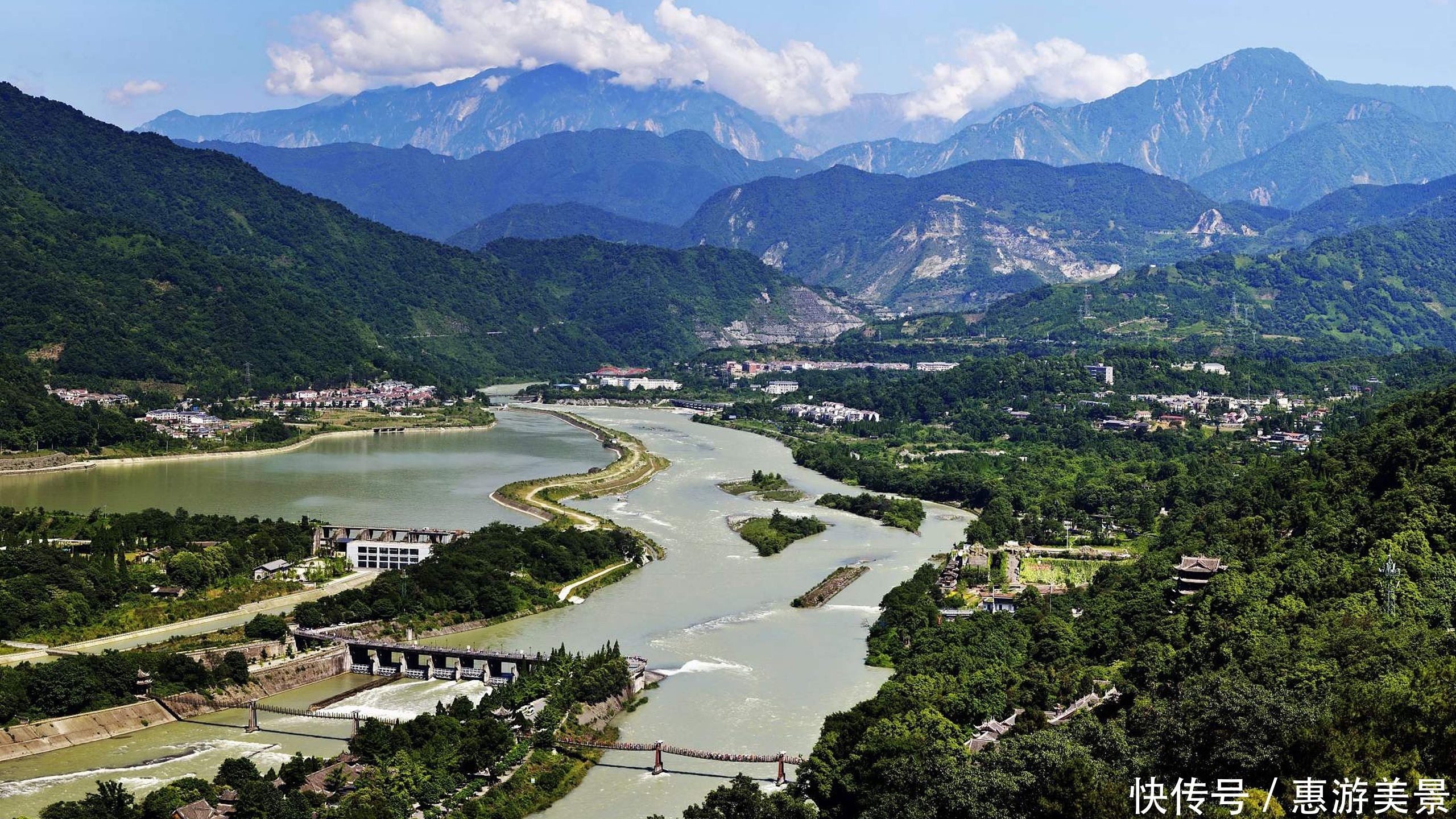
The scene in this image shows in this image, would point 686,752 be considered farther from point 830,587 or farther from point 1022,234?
point 1022,234

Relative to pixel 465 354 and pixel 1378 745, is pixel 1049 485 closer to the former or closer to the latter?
pixel 1378 745

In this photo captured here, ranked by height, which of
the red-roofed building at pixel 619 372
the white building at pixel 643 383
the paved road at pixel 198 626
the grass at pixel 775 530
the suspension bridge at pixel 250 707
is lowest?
the suspension bridge at pixel 250 707

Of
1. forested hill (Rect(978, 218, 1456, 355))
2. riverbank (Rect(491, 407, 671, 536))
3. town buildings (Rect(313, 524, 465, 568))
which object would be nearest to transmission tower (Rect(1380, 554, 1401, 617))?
riverbank (Rect(491, 407, 671, 536))

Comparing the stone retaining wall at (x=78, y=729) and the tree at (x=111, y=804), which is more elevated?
the tree at (x=111, y=804)

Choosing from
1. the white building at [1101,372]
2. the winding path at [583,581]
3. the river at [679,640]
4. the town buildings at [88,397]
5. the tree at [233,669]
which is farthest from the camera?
the white building at [1101,372]

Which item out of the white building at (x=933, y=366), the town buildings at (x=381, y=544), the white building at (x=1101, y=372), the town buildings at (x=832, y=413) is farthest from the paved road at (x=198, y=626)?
the white building at (x=933, y=366)

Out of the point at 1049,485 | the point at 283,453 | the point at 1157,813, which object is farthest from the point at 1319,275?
the point at 1157,813

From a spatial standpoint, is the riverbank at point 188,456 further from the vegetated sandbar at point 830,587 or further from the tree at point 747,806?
the tree at point 747,806
